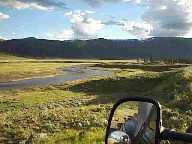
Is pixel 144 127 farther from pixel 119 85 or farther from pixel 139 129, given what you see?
pixel 119 85

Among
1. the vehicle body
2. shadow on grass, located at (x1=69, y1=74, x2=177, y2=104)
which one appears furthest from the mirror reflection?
shadow on grass, located at (x1=69, y1=74, x2=177, y2=104)

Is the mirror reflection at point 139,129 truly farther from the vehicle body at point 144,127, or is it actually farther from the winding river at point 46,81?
the winding river at point 46,81

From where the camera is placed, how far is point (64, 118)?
21.6 meters

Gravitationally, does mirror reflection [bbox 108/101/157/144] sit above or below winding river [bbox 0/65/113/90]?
above

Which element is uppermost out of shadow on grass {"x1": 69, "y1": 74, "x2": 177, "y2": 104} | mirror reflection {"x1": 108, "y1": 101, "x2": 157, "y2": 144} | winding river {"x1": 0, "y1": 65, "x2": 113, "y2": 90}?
mirror reflection {"x1": 108, "y1": 101, "x2": 157, "y2": 144}

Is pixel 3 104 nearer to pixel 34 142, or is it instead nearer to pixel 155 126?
pixel 34 142

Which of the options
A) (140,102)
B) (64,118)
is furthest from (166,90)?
(140,102)

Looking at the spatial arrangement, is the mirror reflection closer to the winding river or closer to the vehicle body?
the vehicle body

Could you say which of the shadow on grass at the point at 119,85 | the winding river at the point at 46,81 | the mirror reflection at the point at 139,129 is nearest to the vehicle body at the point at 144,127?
the mirror reflection at the point at 139,129

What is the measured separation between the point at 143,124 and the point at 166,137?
11.6 inches

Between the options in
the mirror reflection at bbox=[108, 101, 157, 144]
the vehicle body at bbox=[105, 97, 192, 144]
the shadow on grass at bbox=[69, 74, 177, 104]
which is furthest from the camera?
the shadow on grass at bbox=[69, 74, 177, 104]

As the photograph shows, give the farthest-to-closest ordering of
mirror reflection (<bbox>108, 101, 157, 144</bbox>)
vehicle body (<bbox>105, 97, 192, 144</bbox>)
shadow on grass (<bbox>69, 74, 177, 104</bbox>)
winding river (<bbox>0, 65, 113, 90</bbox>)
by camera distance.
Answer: winding river (<bbox>0, 65, 113, 90</bbox>)
shadow on grass (<bbox>69, 74, 177, 104</bbox>)
mirror reflection (<bbox>108, 101, 157, 144</bbox>)
vehicle body (<bbox>105, 97, 192, 144</bbox>)

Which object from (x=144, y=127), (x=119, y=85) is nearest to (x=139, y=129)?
(x=144, y=127)

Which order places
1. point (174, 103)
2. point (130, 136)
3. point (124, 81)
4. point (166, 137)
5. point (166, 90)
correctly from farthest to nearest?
point (124, 81), point (166, 90), point (174, 103), point (130, 136), point (166, 137)
